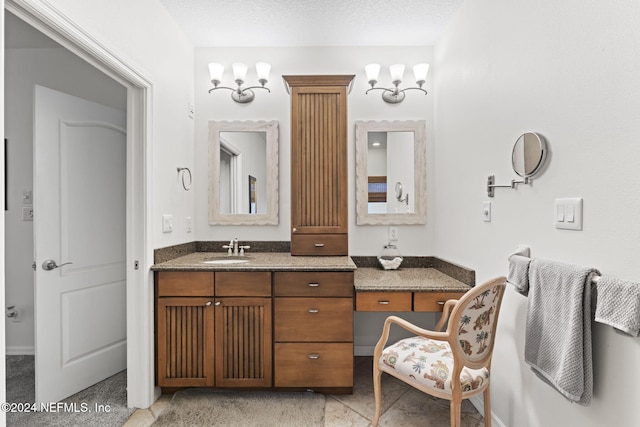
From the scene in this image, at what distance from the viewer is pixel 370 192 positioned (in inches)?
102

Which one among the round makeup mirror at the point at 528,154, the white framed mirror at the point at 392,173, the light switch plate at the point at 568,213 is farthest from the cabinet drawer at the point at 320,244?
the light switch plate at the point at 568,213

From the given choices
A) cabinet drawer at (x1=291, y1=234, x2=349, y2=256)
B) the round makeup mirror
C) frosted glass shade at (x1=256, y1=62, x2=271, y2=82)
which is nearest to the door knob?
cabinet drawer at (x1=291, y1=234, x2=349, y2=256)

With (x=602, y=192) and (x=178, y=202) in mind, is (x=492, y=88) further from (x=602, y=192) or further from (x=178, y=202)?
(x=178, y=202)

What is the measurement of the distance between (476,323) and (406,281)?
735 millimetres

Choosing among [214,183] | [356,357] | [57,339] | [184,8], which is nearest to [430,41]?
[184,8]

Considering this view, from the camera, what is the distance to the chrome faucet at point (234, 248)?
8.23 feet

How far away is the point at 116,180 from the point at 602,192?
2748 millimetres

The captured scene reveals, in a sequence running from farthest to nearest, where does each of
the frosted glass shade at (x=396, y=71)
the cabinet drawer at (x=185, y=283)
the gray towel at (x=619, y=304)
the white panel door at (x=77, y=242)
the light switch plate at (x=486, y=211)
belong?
the frosted glass shade at (x=396, y=71) → the cabinet drawer at (x=185, y=283) → the white panel door at (x=77, y=242) → the light switch plate at (x=486, y=211) → the gray towel at (x=619, y=304)

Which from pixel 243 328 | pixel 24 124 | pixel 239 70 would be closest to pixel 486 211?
pixel 243 328

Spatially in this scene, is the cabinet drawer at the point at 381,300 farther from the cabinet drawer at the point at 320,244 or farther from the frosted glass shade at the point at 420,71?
the frosted glass shade at the point at 420,71

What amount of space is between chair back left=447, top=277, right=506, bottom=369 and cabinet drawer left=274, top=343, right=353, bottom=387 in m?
0.77

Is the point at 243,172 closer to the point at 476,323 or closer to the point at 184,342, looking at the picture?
the point at 184,342

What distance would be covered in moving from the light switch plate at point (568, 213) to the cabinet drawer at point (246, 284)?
152 centimetres

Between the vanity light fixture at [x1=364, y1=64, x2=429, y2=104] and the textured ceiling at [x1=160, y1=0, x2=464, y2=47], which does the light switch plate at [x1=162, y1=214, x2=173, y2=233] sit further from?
the vanity light fixture at [x1=364, y1=64, x2=429, y2=104]
